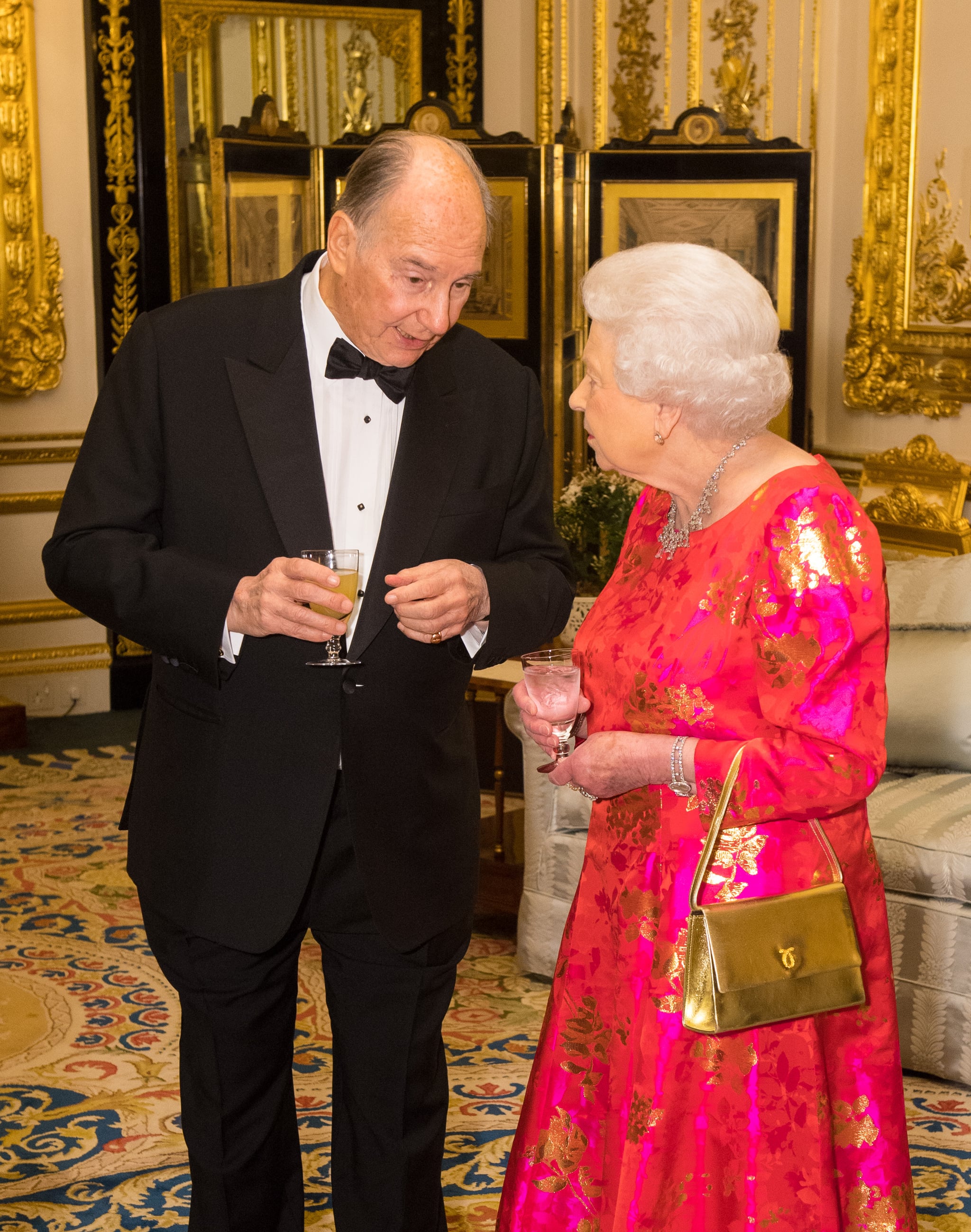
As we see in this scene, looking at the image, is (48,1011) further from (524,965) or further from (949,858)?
(949,858)

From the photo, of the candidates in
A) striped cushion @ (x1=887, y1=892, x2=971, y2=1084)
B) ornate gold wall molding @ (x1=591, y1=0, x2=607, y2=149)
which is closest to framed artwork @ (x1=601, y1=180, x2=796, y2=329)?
ornate gold wall molding @ (x1=591, y1=0, x2=607, y2=149)

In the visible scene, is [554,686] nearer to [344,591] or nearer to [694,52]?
[344,591]

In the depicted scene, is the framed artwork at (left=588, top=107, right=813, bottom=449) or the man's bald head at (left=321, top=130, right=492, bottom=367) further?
the framed artwork at (left=588, top=107, right=813, bottom=449)

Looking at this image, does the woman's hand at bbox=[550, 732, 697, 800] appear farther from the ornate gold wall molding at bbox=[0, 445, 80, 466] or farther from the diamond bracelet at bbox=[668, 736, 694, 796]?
the ornate gold wall molding at bbox=[0, 445, 80, 466]

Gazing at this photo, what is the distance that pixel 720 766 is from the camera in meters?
1.64

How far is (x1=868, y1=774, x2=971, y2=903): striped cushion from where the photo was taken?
3098 millimetres

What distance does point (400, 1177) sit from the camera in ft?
6.44

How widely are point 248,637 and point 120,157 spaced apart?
4976 mm

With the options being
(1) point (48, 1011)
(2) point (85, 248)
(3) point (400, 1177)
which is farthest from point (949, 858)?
(2) point (85, 248)

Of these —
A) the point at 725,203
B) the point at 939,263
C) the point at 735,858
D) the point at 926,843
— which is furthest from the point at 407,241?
the point at 725,203

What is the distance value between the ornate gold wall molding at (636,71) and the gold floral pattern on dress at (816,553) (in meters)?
4.81

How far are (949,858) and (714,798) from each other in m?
1.63

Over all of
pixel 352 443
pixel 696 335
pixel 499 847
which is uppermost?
pixel 696 335

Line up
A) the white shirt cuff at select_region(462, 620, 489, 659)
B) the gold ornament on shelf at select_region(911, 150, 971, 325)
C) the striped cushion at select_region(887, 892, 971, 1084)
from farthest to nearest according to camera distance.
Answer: the gold ornament on shelf at select_region(911, 150, 971, 325) < the striped cushion at select_region(887, 892, 971, 1084) < the white shirt cuff at select_region(462, 620, 489, 659)
